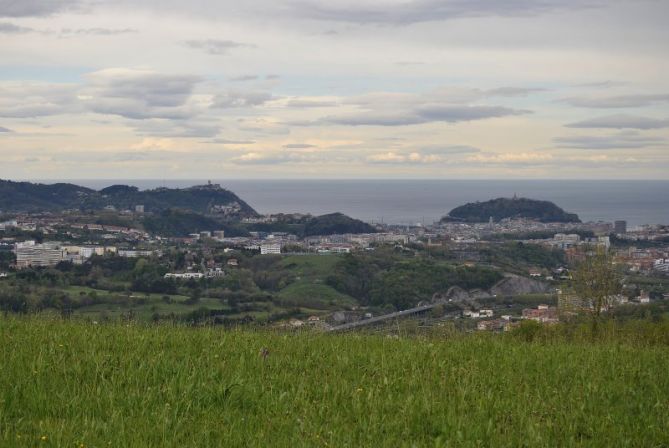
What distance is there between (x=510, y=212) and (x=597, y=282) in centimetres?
8365

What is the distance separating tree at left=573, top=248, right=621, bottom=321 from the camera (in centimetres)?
1777

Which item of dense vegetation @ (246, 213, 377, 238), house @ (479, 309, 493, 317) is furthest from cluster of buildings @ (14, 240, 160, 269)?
house @ (479, 309, 493, 317)

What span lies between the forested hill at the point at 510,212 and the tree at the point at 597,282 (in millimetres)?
81357

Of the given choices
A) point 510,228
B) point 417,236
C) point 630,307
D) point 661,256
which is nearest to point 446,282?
point 661,256

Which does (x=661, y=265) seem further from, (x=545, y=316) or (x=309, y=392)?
(x=309, y=392)

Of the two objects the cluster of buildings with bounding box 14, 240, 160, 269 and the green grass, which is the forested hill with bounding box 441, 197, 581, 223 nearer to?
the green grass

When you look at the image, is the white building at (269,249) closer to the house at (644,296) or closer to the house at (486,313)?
the house at (486,313)

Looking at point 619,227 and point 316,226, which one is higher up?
point 619,227

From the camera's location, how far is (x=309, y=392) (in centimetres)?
700

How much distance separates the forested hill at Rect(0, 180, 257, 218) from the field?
299ft

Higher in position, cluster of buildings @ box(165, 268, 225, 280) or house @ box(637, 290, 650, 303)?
house @ box(637, 290, 650, 303)

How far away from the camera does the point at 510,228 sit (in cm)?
8856

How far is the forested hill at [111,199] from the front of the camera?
323 ft

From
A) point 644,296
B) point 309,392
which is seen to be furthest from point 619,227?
point 309,392
